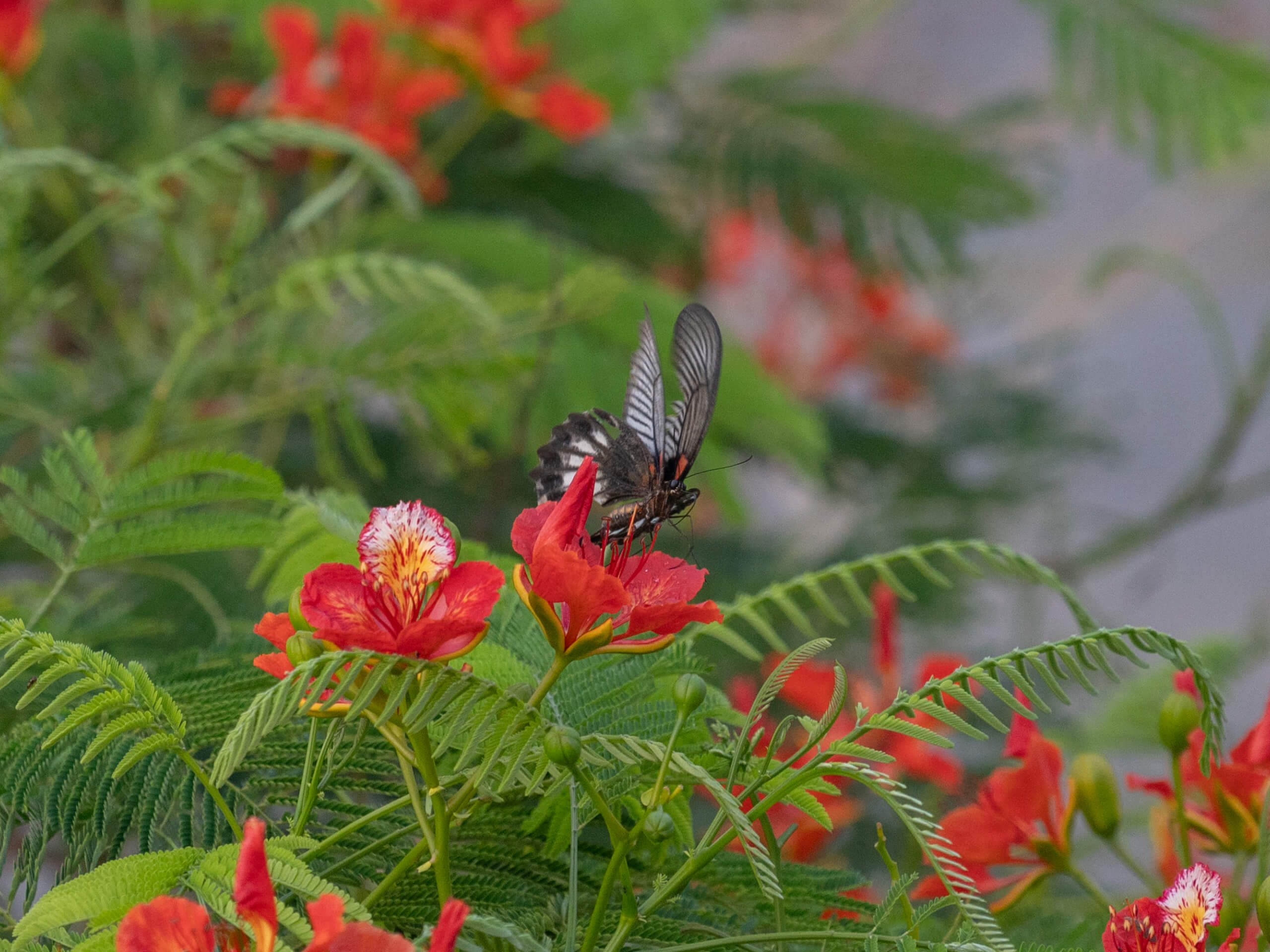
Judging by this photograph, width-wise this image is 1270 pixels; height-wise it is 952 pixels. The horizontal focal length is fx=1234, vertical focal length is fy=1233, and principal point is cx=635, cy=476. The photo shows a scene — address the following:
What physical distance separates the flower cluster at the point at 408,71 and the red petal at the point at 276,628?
1.64 ft

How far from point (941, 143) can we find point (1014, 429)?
1.41 ft

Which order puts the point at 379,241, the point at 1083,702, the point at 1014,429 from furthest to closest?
the point at 1083,702, the point at 1014,429, the point at 379,241

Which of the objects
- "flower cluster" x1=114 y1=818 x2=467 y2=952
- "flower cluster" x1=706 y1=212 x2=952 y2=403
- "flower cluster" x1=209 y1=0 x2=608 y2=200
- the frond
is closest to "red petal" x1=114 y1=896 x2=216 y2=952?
"flower cluster" x1=114 y1=818 x2=467 y2=952

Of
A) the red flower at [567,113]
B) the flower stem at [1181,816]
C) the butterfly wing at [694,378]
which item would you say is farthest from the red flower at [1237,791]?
the red flower at [567,113]

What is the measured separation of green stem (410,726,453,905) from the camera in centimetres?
19

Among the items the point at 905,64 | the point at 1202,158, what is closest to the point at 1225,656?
the point at 1202,158

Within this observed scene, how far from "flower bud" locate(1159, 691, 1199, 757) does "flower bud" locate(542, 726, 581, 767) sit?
0.16m

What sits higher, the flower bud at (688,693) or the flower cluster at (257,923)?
the flower bud at (688,693)

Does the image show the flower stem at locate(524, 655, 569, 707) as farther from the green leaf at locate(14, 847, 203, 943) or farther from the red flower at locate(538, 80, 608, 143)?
the red flower at locate(538, 80, 608, 143)

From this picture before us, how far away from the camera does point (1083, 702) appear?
1.50 metres

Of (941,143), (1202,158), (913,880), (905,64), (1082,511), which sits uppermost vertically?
(905,64)

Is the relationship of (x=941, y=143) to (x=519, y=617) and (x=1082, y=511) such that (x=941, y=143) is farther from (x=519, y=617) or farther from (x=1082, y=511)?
(x=519, y=617)

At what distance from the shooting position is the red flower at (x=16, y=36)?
60cm

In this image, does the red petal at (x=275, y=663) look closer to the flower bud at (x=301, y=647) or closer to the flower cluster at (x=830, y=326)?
the flower bud at (x=301, y=647)
